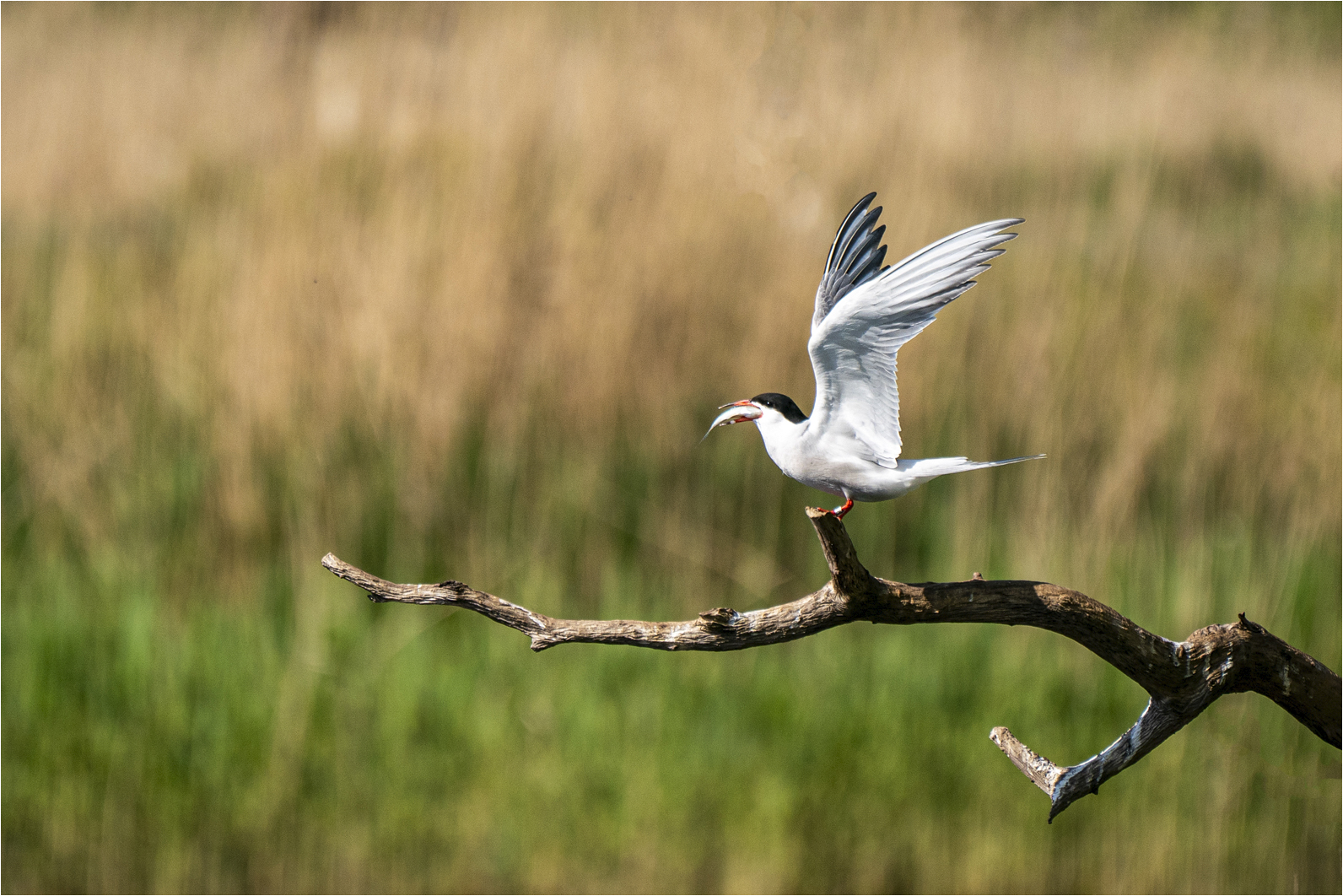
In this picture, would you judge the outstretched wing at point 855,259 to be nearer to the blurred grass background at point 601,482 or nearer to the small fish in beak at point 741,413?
the small fish in beak at point 741,413

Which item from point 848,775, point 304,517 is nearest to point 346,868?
point 304,517

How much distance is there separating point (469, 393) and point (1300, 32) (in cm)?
639

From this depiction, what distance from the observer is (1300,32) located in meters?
7.36

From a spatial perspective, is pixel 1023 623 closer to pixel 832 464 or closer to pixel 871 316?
pixel 832 464

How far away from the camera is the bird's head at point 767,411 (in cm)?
113

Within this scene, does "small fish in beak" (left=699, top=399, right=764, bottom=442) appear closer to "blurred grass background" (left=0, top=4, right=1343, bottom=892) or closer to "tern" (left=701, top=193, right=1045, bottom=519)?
"tern" (left=701, top=193, right=1045, bottom=519)

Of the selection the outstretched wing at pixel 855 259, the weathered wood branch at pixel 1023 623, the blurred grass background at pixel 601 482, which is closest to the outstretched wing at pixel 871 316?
the outstretched wing at pixel 855 259

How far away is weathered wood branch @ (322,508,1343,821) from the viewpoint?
1174 millimetres

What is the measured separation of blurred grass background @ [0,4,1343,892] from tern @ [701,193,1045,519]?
2410 mm

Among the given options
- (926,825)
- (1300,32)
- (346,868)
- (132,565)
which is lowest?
(346,868)

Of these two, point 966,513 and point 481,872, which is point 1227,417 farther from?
point 481,872

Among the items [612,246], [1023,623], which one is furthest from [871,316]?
[612,246]

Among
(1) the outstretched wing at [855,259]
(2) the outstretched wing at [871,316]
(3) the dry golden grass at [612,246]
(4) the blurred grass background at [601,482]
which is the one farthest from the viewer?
(3) the dry golden grass at [612,246]

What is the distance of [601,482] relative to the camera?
4.04m
